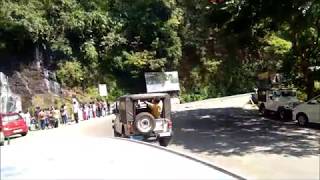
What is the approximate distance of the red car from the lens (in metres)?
29.5

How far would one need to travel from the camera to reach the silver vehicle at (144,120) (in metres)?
19.9

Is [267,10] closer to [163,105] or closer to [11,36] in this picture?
[163,105]

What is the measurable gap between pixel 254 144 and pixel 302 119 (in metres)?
6.67

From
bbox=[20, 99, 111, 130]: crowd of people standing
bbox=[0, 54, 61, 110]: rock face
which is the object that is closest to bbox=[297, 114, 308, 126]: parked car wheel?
bbox=[20, 99, 111, 130]: crowd of people standing

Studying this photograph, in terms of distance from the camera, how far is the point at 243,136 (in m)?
21.9

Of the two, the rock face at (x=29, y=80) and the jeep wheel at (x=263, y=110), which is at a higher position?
the rock face at (x=29, y=80)

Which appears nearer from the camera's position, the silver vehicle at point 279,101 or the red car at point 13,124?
the silver vehicle at point 279,101

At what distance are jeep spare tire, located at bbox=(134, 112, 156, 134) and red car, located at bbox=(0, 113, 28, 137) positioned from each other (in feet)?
38.4

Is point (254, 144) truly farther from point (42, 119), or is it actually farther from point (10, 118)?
point (42, 119)

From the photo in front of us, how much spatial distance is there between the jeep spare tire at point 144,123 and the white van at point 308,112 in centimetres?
806

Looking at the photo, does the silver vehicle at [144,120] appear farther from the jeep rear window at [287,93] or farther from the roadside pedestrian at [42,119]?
the roadside pedestrian at [42,119]

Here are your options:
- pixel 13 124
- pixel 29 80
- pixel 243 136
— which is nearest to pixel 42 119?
pixel 13 124

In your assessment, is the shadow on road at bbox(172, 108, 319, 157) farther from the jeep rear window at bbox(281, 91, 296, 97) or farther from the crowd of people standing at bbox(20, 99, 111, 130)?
the crowd of people standing at bbox(20, 99, 111, 130)

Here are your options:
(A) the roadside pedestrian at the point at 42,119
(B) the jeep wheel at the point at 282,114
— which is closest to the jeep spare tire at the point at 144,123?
(B) the jeep wheel at the point at 282,114
